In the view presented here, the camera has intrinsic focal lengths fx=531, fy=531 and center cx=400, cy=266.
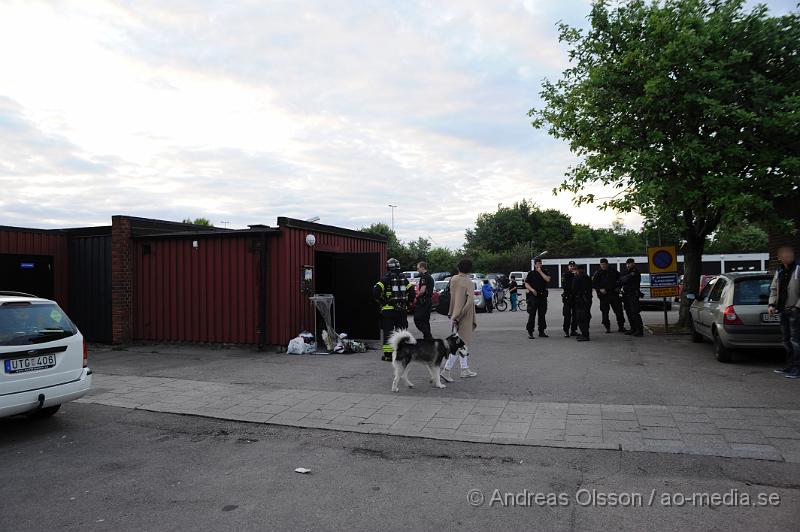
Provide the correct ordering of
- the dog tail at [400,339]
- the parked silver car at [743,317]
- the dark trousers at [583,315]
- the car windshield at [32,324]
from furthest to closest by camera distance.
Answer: the dark trousers at [583,315]
the parked silver car at [743,317]
the dog tail at [400,339]
the car windshield at [32,324]

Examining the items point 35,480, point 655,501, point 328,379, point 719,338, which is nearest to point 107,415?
point 35,480

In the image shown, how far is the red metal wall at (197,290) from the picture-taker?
11875 millimetres

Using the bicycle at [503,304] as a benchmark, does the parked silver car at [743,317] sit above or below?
above

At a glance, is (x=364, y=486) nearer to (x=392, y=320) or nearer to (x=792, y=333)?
(x=392, y=320)

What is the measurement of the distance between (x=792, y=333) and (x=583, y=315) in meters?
5.04

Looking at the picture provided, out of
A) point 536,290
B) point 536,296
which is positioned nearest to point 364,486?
point 536,290

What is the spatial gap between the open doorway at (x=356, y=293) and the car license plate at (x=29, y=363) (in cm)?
682

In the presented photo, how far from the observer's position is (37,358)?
5.65 m

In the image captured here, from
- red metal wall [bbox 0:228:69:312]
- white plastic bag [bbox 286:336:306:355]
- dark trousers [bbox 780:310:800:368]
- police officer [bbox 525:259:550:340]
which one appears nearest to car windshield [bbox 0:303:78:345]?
white plastic bag [bbox 286:336:306:355]

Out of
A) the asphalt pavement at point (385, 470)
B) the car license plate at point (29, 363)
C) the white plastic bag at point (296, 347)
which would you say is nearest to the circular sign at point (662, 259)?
the asphalt pavement at point (385, 470)

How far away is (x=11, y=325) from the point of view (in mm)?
5621

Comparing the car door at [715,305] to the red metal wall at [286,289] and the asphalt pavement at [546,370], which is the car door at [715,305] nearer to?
the asphalt pavement at [546,370]

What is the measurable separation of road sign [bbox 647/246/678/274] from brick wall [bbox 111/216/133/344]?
42.5 feet

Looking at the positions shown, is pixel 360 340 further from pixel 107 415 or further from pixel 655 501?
pixel 655 501
